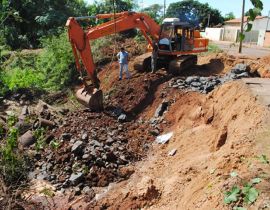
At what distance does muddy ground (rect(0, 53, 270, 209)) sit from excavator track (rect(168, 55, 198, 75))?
0.30m

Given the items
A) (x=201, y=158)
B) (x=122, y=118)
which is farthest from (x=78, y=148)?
(x=201, y=158)

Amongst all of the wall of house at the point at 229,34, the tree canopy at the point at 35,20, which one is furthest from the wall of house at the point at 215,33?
the tree canopy at the point at 35,20

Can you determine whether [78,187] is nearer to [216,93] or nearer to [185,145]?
[185,145]

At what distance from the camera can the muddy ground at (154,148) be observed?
5.64 m

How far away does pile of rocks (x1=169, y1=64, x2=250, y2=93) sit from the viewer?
1144 cm

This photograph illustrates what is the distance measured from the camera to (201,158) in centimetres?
731

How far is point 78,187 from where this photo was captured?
7824 millimetres

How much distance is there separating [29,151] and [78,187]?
7.81 ft

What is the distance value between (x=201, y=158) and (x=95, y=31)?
5847mm

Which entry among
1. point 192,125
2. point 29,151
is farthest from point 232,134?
point 29,151

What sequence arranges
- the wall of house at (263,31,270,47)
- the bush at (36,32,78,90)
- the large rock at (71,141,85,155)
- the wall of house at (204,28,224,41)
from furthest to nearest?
1. the wall of house at (204,28,224,41)
2. the wall of house at (263,31,270,47)
3. the bush at (36,32,78,90)
4. the large rock at (71,141,85,155)

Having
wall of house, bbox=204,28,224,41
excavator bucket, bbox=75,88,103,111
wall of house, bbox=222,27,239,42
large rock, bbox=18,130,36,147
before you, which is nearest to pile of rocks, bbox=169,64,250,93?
excavator bucket, bbox=75,88,103,111

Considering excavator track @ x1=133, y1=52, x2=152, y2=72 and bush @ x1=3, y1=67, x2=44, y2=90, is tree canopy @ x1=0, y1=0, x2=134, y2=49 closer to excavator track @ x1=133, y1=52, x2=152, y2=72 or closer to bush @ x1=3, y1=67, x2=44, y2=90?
bush @ x1=3, y1=67, x2=44, y2=90

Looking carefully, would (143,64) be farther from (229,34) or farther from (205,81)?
(229,34)
